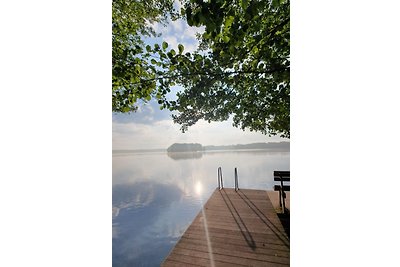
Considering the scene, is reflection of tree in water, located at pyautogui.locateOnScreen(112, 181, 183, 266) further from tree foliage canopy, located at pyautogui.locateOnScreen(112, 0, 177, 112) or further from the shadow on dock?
the shadow on dock

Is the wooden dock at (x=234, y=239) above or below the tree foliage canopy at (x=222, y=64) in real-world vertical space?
below

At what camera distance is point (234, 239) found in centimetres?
235

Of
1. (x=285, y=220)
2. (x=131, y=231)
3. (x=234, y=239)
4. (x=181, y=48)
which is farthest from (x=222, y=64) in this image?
(x=131, y=231)

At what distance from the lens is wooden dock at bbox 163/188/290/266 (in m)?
1.93

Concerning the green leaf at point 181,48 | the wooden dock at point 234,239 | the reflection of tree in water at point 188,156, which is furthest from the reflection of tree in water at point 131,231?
the reflection of tree in water at point 188,156

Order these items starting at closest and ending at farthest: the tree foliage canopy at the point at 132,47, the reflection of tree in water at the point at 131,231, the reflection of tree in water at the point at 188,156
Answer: the reflection of tree in water at the point at 131,231
the tree foliage canopy at the point at 132,47
the reflection of tree in water at the point at 188,156

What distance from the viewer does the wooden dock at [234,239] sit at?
1927 mm

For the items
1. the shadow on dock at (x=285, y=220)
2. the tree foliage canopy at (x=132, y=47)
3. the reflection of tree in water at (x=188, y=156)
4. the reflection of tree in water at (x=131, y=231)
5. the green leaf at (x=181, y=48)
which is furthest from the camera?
the reflection of tree in water at (x=188, y=156)

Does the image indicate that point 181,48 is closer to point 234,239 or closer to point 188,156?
point 234,239

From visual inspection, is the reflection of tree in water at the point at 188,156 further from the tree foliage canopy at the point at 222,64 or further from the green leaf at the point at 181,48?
the green leaf at the point at 181,48

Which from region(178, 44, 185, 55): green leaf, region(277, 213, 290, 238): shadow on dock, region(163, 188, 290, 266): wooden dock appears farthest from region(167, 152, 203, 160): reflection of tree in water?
region(178, 44, 185, 55): green leaf
